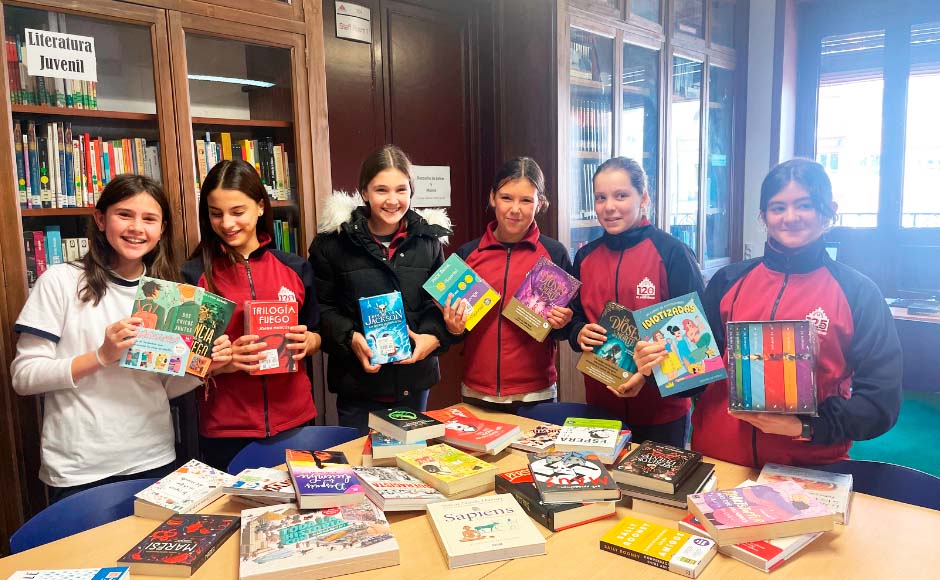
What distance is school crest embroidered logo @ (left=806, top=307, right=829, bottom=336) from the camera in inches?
69.3

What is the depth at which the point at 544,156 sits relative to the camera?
11.8ft

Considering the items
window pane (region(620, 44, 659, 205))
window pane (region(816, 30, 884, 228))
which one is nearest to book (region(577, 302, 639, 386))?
window pane (region(620, 44, 659, 205))

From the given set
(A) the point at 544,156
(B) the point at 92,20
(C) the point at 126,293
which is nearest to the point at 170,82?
(B) the point at 92,20

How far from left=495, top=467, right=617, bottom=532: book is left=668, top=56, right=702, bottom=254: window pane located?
3.37 metres

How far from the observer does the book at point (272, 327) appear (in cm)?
203

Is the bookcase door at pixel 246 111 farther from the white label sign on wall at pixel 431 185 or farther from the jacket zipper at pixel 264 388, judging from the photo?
the white label sign on wall at pixel 431 185

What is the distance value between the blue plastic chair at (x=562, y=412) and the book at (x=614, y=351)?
254mm

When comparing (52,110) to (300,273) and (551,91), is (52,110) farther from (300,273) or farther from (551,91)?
(551,91)

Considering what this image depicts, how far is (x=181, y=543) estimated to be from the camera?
1378mm

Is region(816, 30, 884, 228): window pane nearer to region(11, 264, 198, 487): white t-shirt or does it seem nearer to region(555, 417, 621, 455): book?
region(555, 417, 621, 455): book

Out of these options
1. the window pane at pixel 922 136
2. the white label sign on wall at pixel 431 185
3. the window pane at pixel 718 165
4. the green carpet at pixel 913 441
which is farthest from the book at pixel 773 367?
the window pane at pixel 922 136

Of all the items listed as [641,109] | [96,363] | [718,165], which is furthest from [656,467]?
[718,165]

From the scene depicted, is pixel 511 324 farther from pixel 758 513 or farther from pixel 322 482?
pixel 758 513

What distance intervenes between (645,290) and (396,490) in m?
1.19
